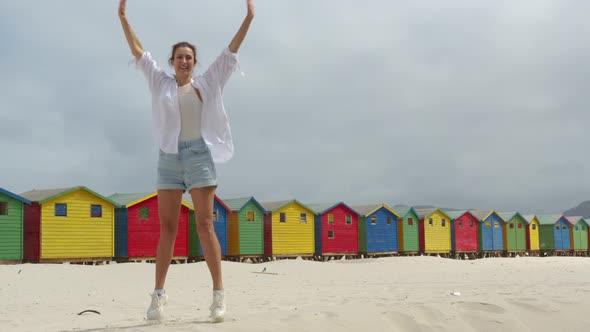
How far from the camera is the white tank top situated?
4.95 meters

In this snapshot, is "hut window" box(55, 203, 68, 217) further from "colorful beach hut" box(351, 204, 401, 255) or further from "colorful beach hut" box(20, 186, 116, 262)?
"colorful beach hut" box(351, 204, 401, 255)

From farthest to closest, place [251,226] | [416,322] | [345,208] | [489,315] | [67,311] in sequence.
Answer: [345,208] < [251,226] < [67,311] < [489,315] < [416,322]

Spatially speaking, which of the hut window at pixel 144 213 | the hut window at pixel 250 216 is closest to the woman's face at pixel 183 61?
the hut window at pixel 144 213

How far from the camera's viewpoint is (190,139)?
195 inches

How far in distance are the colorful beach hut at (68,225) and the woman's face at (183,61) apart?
1730 cm

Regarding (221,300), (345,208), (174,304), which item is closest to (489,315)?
(221,300)

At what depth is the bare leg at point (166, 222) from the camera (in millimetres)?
4961

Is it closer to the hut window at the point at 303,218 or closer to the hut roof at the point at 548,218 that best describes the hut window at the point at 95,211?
the hut window at the point at 303,218

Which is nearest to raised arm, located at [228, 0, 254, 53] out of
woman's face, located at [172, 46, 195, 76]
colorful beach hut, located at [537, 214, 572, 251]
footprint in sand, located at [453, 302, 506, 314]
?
woman's face, located at [172, 46, 195, 76]

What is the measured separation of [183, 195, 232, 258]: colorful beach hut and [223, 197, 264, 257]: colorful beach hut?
16.7 inches

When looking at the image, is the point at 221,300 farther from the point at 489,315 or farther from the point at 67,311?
the point at 67,311

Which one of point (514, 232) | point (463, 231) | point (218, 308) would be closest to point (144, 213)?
point (218, 308)

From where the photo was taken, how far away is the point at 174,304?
7.98 meters

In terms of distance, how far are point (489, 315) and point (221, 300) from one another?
2.58 m
